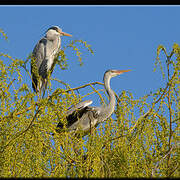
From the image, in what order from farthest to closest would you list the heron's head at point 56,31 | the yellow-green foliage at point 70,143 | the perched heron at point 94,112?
the heron's head at point 56,31, the perched heron at point 94,112, the yellow-green foliage at point 70,143

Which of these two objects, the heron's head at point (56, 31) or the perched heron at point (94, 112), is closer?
the perched heron at point (94, 112)

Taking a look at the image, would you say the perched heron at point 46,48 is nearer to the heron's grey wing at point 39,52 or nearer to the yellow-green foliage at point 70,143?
the heron's grey wing at point 39,52

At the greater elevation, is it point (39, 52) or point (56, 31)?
Result: point (56, 31)

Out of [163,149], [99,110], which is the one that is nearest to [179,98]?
[163,149]

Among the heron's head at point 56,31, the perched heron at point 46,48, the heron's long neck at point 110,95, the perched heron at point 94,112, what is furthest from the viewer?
the heron's head at point 56,31

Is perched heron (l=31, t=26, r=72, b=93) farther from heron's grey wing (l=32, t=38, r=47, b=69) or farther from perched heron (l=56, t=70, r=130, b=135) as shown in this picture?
perched heron (l=56, t=70, r=130, b=135)

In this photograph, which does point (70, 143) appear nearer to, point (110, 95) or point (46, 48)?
point (110, 95)

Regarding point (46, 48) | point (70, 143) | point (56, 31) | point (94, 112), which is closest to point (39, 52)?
point (46, 48)

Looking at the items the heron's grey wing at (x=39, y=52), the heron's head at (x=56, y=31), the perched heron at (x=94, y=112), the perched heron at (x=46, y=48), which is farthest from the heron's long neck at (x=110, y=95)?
the heron's head at (x=56, y=31)

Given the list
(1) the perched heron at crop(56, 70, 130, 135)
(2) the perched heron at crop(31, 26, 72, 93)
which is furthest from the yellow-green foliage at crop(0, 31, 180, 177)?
(2) the perched heron at crop(31, 26, 72, 93)

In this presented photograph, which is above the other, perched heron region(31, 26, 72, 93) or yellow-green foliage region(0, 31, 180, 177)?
perched heron region(31, 26, 72, 93)

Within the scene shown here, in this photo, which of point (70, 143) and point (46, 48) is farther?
point (46, 48)

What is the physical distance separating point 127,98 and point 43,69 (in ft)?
9.30

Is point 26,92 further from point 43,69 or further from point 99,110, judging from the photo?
point 43,69
